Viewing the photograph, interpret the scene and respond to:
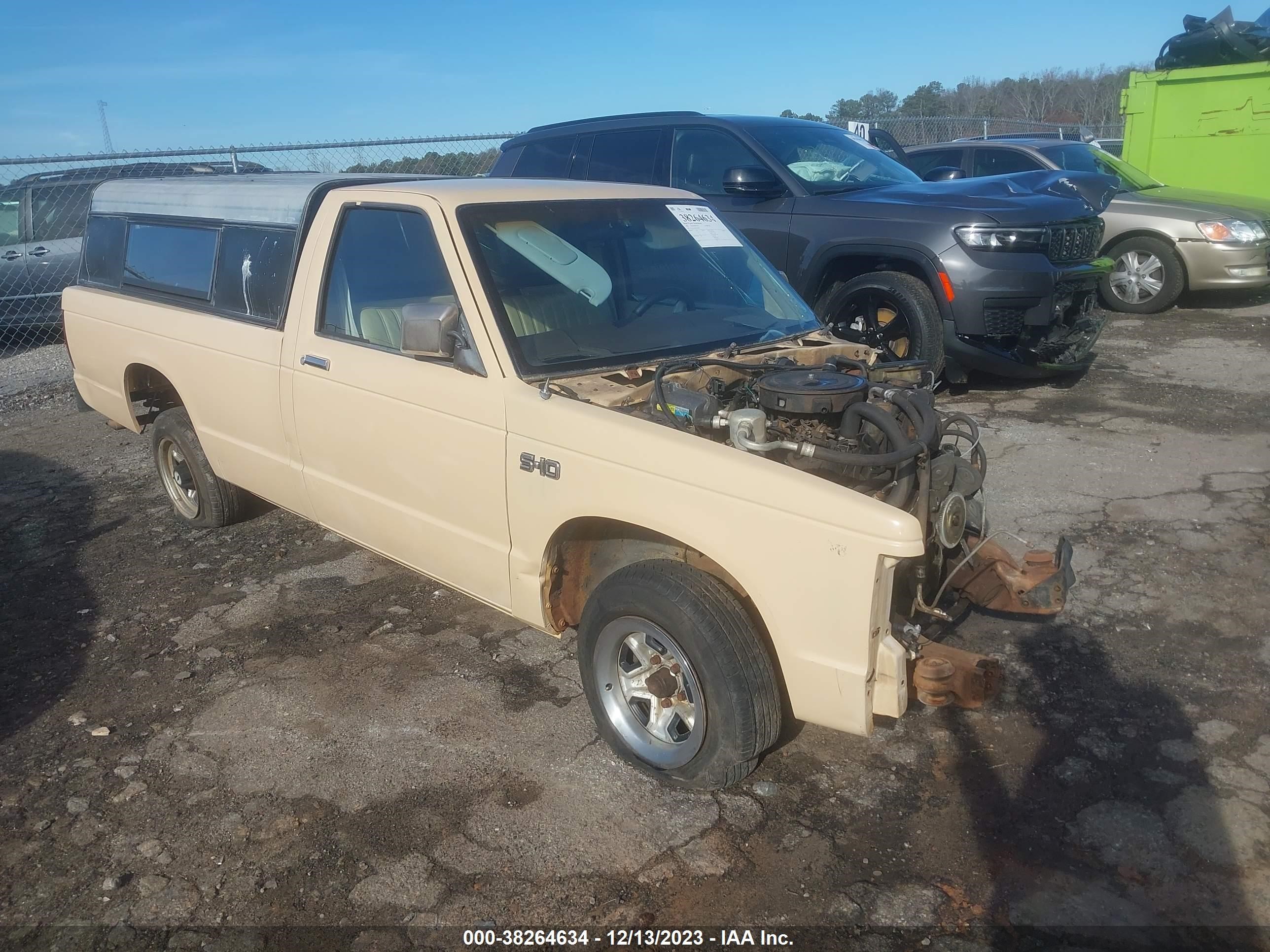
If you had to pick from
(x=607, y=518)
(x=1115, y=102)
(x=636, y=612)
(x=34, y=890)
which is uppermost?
(x=1115, y=102)

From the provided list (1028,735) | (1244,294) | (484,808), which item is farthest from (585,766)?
(1244,294)

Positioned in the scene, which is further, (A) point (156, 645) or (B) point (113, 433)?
(B) point (113, 433)

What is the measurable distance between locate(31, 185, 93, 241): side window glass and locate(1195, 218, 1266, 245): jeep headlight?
11.9 metres

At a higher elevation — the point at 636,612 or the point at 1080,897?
the point at 636,612

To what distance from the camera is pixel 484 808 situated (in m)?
3.17

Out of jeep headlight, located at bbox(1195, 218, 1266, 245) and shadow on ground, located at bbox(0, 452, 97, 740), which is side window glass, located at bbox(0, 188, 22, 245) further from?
jeep headlight, located at bbox(1195, 218, 1266, 245)

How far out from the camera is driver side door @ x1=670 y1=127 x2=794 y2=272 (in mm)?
7379

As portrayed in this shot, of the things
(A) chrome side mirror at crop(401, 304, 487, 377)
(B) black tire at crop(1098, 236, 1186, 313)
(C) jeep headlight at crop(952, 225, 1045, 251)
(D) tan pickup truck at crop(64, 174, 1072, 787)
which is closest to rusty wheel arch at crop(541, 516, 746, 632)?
(D) tan pickup truck at crop(64, 174, 1072, 787)

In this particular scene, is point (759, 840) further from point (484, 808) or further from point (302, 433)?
point (302, 433)

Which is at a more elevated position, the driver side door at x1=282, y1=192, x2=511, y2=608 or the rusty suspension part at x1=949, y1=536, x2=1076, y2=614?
the driver side door at x1=282, y1=192, x2=511, y2=608

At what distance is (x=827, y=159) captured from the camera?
7668mm

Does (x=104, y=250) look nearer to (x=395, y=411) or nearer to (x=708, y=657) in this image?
(x=395, y=411)

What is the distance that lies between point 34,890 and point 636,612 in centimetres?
195

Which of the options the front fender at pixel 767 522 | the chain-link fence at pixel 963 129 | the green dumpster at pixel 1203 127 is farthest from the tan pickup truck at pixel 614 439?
the chain-link fence at pixel 963 129
